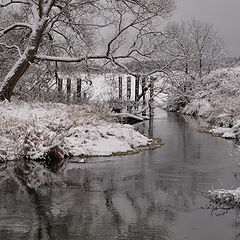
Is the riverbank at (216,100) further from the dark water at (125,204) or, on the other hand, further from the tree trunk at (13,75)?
the tree trunk at (13,75)

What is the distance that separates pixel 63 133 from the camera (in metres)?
13.1

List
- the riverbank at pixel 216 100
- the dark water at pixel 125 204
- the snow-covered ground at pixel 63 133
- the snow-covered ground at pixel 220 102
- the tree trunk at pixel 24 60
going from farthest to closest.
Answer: the riverbank at pixel 216 100
the snow-covered ground at pixel 220 102
the tree trunk at pixel 24 60
the snow-covered ground at pixel 63 133
the dark water at pixel 125 204

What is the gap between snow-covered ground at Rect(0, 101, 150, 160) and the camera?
41.8 feet

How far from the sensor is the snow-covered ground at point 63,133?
41.8 feet

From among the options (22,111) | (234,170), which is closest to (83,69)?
(22,111)

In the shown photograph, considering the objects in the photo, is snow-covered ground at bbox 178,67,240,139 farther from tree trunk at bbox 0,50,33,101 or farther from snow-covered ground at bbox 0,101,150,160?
tree trunk at bbox 0,50,33,101

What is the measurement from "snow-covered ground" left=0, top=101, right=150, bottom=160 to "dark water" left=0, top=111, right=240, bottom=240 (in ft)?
4.04

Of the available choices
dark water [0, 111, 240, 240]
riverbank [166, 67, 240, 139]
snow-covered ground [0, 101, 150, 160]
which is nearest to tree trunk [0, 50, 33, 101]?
snow-covered ground [0, 101, 150, 160]

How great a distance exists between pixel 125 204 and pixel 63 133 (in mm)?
5525

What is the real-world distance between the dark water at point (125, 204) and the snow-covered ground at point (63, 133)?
4.04ft

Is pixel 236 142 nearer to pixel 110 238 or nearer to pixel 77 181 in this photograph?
pixel 77 181

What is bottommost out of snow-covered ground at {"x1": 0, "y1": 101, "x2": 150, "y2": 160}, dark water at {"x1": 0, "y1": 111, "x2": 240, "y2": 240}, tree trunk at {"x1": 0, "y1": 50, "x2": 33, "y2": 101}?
dark water at {"x1": 0, "y1": 111, "x2": 240, "y2": 240}

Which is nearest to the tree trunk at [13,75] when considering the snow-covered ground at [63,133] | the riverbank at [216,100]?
the snow-covered ground at [63,133]

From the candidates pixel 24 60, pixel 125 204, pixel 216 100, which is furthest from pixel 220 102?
pixel 125 204
